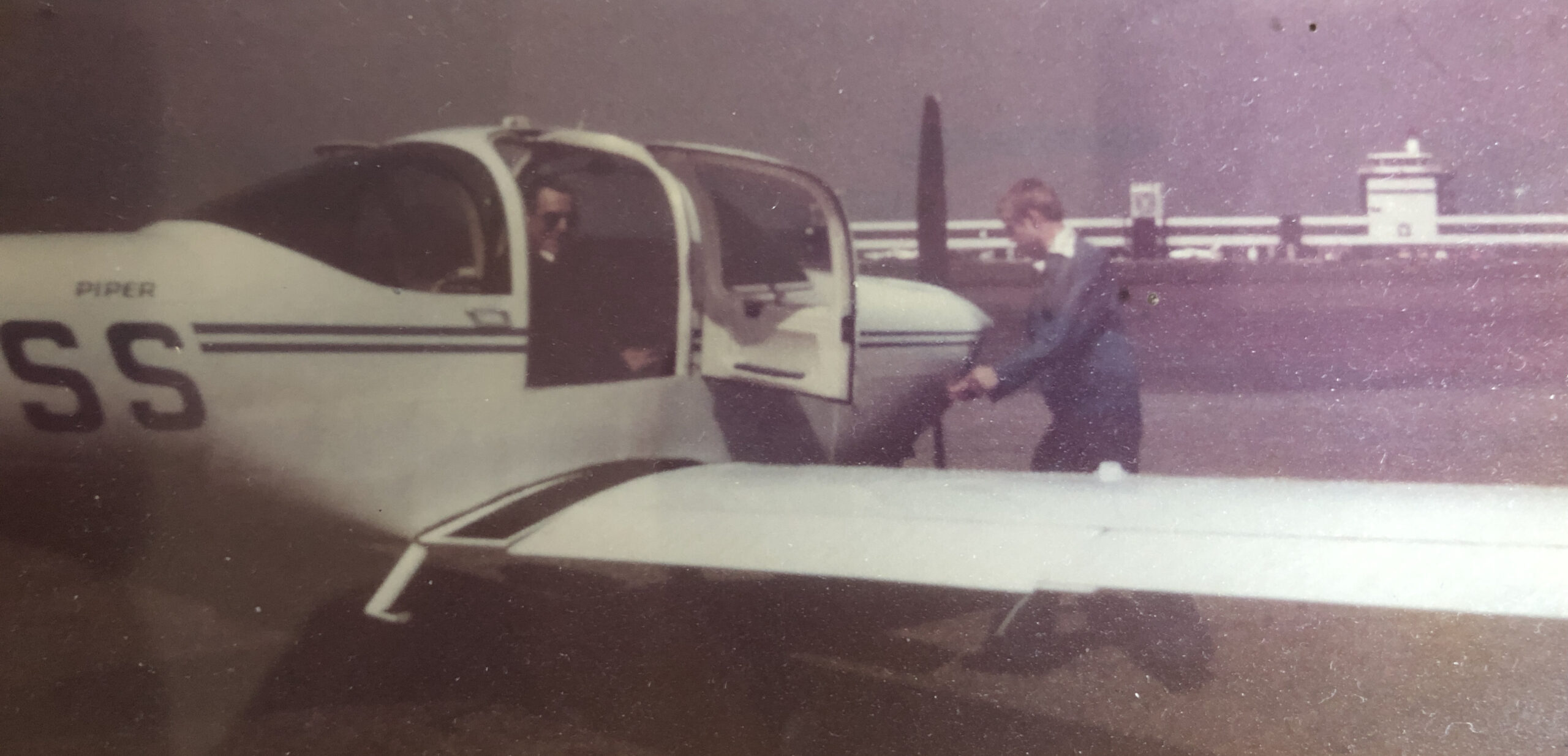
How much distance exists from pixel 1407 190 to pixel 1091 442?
2.74 ft

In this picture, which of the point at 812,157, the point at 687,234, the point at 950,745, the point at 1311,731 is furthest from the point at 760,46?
the point at 1311,731

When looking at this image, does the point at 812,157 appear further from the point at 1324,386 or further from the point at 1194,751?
the point at 1194,751

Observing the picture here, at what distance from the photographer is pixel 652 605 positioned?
7.13 feet

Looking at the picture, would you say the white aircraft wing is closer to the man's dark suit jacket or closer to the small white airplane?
the small white airplane

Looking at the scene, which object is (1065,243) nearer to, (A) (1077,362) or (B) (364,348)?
(A) (1077,362)

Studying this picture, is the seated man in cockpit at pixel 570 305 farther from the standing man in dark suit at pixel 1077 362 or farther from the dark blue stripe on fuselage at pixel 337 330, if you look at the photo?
the standing man in dark suit at pixel 1077 362

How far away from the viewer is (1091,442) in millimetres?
1844

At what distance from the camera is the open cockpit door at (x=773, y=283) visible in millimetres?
1883

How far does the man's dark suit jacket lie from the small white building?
21.9 inches

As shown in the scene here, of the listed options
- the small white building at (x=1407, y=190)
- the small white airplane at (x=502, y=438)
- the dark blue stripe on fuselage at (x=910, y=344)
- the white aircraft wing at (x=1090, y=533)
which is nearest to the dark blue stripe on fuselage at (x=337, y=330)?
the small white airplane at (x=502, y=438)

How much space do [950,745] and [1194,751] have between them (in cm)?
49

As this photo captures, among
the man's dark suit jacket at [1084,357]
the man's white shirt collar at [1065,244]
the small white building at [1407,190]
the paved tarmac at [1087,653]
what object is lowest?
the paved tarmac at [1087,653]

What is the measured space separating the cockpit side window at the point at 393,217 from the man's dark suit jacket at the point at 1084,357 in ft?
3.81

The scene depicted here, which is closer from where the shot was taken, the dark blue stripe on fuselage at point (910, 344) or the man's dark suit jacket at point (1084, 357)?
the man's dark suit jacket at point (1084, 357)
